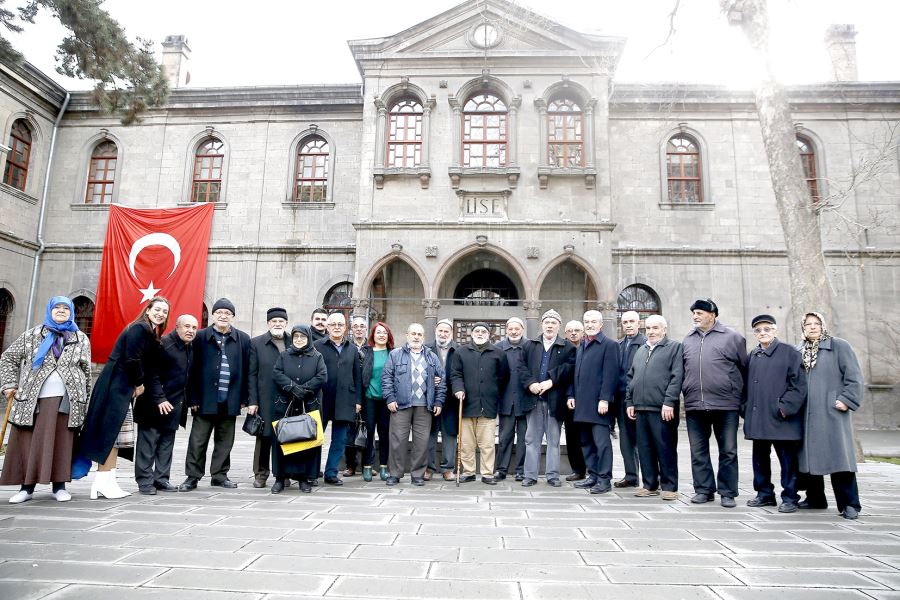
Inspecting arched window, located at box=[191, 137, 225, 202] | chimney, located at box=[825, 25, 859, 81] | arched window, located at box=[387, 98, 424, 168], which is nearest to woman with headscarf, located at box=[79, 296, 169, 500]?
arched window, located at box=[387, 98, 424, 168]

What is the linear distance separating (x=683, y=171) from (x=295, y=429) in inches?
586

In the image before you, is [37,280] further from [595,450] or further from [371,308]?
[595,450]

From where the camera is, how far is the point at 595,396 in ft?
21.9

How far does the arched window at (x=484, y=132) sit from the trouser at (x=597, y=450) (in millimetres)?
9888

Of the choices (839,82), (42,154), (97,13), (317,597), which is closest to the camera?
(317,597)

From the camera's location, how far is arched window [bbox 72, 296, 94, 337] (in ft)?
56.3

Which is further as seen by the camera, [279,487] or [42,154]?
[42,154]

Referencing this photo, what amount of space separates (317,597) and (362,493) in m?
3.27

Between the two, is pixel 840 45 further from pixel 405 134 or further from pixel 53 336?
pixel 53 336

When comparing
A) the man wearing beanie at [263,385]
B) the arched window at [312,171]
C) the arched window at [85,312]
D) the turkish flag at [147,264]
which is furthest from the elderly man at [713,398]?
the arched window at [85,312]

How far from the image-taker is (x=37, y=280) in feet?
57.0

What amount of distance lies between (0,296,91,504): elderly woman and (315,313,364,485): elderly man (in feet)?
8.08

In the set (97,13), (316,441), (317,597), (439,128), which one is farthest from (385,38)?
(317,597)

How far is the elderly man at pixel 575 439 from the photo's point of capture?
23.5 ft
